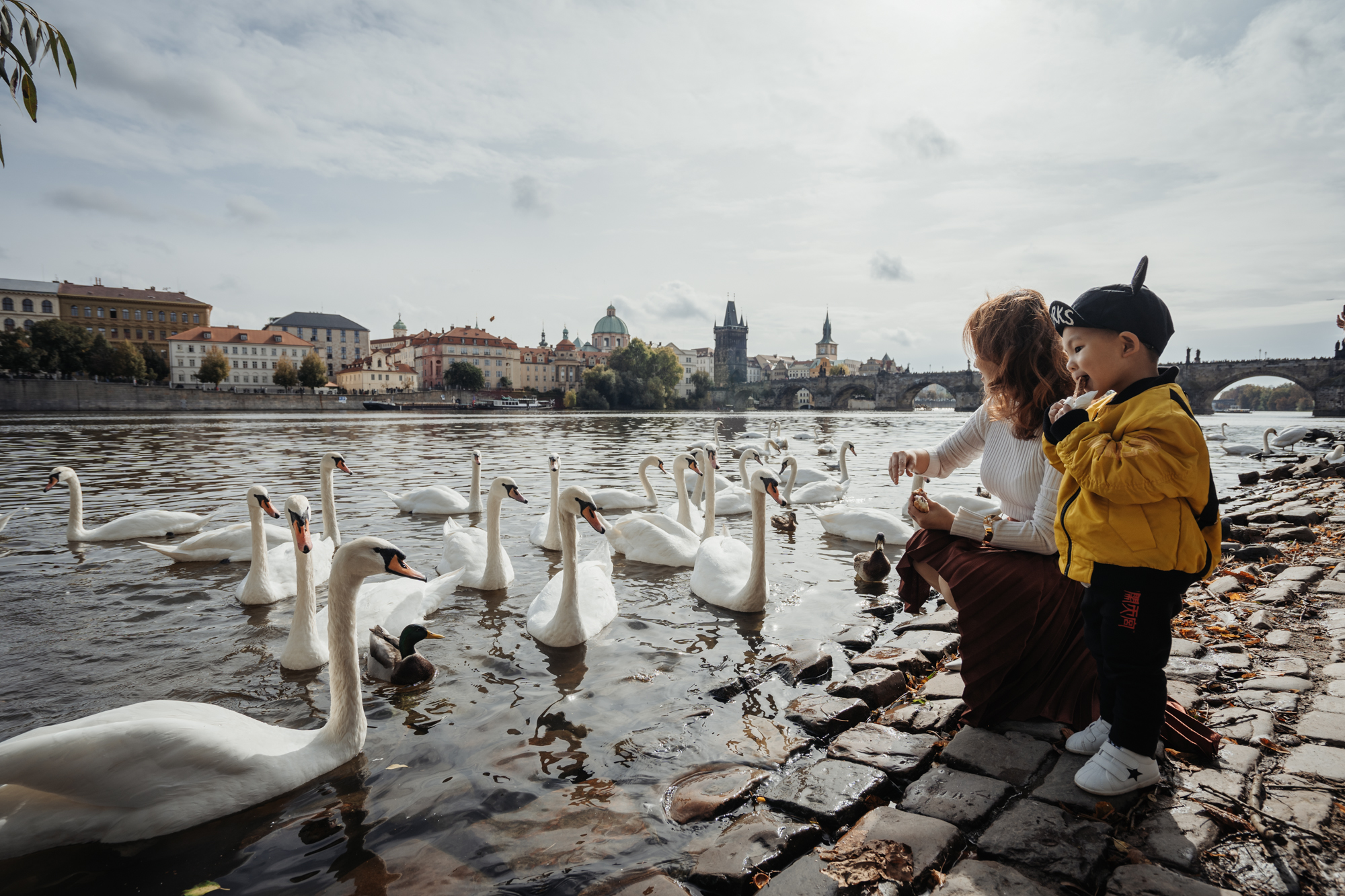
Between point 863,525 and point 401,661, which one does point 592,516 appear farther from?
point 863,525

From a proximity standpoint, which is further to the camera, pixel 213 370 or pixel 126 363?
pixel 213 370

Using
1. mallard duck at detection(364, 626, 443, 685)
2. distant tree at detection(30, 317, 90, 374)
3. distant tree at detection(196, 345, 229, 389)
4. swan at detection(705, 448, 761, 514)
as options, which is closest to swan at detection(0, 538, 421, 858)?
mallard duck at detection(364, 626, 443, 685)

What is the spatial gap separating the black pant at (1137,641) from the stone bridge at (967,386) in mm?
32475

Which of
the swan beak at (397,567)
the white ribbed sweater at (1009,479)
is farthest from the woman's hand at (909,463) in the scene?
the swan beak at (397,567)

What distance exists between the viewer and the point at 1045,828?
91.0 inches

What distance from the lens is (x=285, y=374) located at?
8912cm

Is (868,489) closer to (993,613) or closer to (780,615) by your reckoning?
(780,615)

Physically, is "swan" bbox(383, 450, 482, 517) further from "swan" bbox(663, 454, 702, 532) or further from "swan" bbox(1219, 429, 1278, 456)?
"swan" bbox(1219, 429, 1278, 456)

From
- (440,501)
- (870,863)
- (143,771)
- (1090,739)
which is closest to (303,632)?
(143,771)

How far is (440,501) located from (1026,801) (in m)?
9.40

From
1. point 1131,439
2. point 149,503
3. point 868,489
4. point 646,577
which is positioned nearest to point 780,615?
point 646,577

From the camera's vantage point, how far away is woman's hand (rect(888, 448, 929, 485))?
356cm

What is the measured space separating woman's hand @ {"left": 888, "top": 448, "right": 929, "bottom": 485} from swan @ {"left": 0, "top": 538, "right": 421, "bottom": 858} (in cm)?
313

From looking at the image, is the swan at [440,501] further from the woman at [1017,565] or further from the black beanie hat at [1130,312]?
the black beanie hat at [1130,312]
